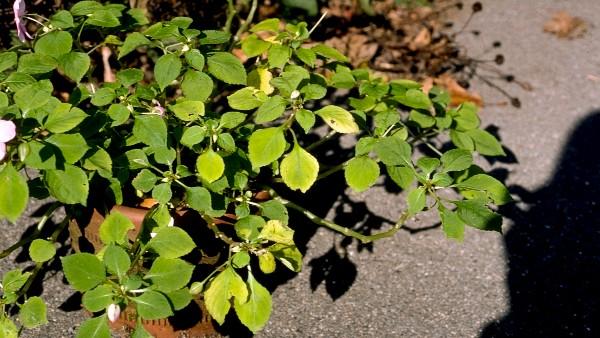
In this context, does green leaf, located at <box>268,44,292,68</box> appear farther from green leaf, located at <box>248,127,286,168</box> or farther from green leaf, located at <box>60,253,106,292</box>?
green leaf, located at <box>60,253,106,292</box>

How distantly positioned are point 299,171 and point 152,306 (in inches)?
17.0

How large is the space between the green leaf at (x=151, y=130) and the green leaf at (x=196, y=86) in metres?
0.10

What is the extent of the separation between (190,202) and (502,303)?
3.77 feet

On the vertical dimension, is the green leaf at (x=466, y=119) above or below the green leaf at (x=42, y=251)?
above

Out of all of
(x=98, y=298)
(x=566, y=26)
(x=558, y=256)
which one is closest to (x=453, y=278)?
(x=558, y=256)

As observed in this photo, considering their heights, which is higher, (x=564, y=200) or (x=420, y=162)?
(x=420, y=162)

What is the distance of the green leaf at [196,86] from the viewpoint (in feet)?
5.08

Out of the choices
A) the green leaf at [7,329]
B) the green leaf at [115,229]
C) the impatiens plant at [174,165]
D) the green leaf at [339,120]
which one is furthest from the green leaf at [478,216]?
the green leaf at [7,329]

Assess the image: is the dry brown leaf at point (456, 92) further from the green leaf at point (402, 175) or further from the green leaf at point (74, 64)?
the green leaf at point (74, 64)

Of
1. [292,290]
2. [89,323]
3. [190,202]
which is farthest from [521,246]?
[89,323]

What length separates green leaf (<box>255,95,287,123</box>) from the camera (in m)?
1.48

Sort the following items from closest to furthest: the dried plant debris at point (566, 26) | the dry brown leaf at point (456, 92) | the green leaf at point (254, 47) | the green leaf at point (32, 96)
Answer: the green leaf at point (32, 96) < the green leaf at point (254, 47) < the dry brown leaf at point (456, 92) < the dried plant debris at point (566, 26)

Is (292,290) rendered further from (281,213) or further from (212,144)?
(212,144)

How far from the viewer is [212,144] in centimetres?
153
